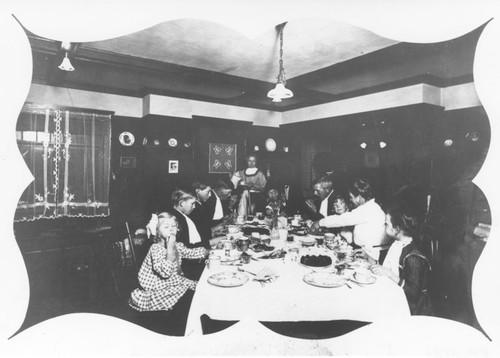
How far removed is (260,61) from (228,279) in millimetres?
1603

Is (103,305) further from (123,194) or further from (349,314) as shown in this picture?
(349,314)

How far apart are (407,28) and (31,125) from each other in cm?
226

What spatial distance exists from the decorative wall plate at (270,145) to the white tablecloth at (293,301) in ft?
3.36

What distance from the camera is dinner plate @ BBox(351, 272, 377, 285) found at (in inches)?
57.9

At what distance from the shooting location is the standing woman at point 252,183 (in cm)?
253

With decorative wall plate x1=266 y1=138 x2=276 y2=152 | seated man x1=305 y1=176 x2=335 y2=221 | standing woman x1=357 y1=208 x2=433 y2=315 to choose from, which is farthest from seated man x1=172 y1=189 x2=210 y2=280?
standing woman x1=357 y1=208 x2=433 y2=315

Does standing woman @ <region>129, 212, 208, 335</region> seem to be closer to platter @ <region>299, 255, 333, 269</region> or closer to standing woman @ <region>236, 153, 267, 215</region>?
platter @ <region>299, 255, 333, 269</region>

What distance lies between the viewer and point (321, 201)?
2.37 m

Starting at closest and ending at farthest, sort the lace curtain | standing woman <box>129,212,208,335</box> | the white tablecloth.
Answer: the white tablecloth, the lace curtain, standing woman <box>129,212,208,335</box>

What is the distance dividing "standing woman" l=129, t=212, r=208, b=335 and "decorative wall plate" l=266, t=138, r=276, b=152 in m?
0.96

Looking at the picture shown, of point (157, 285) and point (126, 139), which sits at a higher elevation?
point (126, 139)

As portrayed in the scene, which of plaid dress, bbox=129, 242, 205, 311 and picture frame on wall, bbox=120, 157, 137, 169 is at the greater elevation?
picture frame on wall, bbox=120, 157, 137, 169

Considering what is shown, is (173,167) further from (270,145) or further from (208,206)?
(270,145)

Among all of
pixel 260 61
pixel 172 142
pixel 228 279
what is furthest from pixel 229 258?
pixel 172 142
